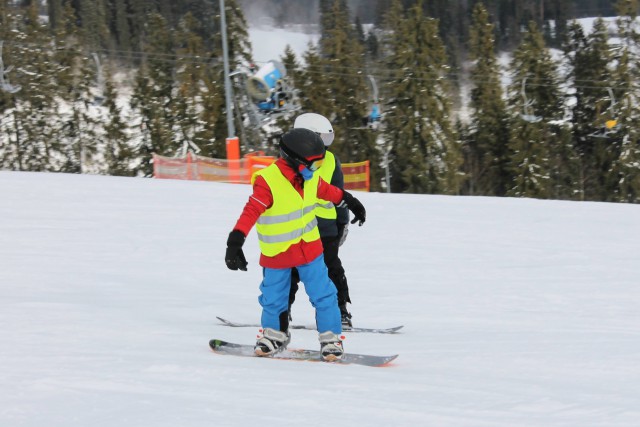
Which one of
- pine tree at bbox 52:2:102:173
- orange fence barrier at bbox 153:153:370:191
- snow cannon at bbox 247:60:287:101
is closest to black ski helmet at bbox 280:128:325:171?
orange fence barrier at bbox 153:153:370:191

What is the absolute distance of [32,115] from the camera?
5169 centimetres

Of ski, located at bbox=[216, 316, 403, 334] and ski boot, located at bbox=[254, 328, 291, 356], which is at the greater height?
ski boot, located at bbox=[254, 328, 291, 356]

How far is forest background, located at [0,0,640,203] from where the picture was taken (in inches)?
1813

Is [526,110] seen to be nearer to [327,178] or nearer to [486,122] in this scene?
[486,122]

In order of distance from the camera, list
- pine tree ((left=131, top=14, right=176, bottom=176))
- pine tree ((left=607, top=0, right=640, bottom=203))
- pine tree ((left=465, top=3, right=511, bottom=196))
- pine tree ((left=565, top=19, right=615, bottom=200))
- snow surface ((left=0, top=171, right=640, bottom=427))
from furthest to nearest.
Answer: pine tree ((left=131, top=14, right=176, bottom=176))
pine tree ((left=465, top=3, right=511, bottom=196))
pine tree ((left=565, top=19, right=615, bottom=200))
pine tree ((left=607, top=0, right=640, bottom=203))
snow surface ((left=0, top=171, right=640, bottom=427))

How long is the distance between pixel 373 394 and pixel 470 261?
6.15 metres

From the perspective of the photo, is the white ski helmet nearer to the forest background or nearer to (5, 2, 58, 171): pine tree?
the forest background

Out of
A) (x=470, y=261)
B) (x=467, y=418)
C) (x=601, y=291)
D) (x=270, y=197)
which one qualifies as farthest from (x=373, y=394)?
(x=470, y=261)

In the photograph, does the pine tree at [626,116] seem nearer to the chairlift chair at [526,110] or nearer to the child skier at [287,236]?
the chairlift chair at [526,110]

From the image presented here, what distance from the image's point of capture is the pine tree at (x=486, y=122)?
50.4 metres

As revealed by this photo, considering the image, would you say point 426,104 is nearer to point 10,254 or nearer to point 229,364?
point 10,254

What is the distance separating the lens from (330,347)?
4.87 metres

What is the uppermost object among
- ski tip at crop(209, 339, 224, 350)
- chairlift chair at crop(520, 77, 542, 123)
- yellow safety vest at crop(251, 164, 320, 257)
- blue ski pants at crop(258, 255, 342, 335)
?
chairlift chair at crop(520, 77, 542, 123)

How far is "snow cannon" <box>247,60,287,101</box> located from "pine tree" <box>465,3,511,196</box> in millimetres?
18187
